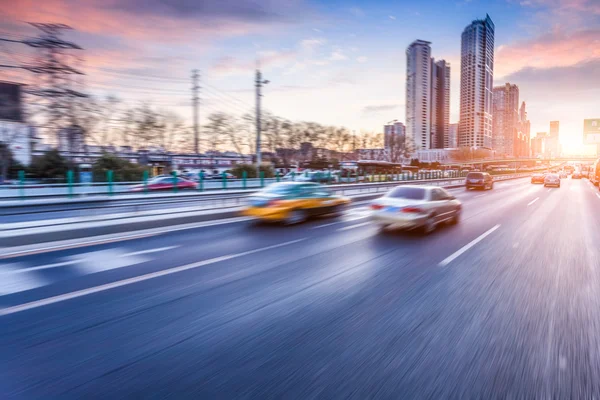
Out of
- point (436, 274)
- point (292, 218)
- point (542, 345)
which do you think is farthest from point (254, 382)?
point (292, 218)

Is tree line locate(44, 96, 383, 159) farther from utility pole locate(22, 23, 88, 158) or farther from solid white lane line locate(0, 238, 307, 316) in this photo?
solid white lane line locate(0, 238, 307, 316)

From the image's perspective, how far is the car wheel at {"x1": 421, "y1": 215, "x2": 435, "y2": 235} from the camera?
9930 millimetres

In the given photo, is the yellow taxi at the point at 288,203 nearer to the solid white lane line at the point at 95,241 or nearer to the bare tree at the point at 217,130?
the solid white lane line at the point at 95,241

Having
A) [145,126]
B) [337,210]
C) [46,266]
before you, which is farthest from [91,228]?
[145,126]

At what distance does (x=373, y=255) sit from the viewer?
745cm

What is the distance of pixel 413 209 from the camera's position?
970cm

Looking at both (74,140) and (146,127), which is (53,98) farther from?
(146,127)

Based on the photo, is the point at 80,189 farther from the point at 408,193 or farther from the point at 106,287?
the point at 408,193

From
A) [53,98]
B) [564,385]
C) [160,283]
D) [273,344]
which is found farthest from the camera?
[53,98]

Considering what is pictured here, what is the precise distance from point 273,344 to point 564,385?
8.38 feet

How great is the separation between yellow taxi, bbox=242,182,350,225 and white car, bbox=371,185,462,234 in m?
2.69

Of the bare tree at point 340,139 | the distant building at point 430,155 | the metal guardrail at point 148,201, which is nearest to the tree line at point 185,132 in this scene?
the bare tree at point 340,139

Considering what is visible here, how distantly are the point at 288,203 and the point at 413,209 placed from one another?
4.06 m

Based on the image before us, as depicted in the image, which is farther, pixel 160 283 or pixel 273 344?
pixel 160 283
